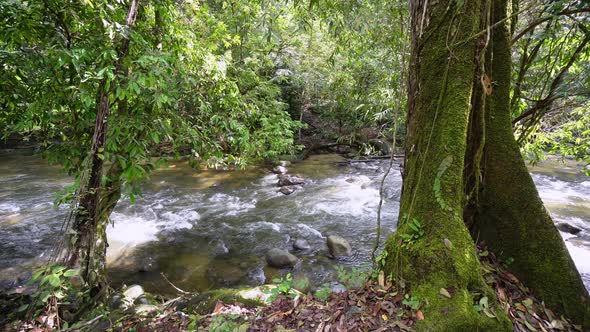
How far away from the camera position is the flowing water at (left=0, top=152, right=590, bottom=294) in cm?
534

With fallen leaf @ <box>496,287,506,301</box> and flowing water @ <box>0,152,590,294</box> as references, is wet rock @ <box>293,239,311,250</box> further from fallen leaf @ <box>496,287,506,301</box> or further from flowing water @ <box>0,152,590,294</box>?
fallen leaf @ <box>496,287,506,301</box>

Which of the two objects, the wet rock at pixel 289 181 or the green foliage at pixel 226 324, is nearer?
the green foliage at pixel 226 324

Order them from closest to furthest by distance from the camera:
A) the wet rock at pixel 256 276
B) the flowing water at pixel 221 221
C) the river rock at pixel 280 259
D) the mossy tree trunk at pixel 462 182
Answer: the mossy tree trunk at pixel 462 182, the wet rock at pixel 256 276, the flowing water at pixel 221 221, the river rock at pixel 280 259

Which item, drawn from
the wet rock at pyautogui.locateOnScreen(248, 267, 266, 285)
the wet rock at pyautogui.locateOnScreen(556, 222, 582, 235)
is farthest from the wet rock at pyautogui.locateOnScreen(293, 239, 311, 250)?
the wet rock at pyautogui.locateOnScreen(556, 222, 582, 235)

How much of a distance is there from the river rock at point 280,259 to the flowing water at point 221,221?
0.15 metres

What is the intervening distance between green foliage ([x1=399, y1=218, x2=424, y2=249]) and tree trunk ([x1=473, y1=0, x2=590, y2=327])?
35.2 inches

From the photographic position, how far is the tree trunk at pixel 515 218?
8.09 ft

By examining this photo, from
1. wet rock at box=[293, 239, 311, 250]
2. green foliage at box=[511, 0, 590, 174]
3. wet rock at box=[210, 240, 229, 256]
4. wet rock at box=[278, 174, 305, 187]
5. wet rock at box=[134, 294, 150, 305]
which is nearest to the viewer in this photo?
green foliage at box=[511, 0, 590, 174]

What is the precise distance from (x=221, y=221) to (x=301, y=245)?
7.54ft

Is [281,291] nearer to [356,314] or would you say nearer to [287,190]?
[356,314]

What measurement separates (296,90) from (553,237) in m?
13.5

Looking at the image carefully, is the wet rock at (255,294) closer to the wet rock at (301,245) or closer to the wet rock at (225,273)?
the wet rock at (225,273)

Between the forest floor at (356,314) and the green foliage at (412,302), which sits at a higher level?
the green foliage at (412,302)

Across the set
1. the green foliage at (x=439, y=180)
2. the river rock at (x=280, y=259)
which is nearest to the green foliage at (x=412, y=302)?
the green foliage at (x=439, y=180)
